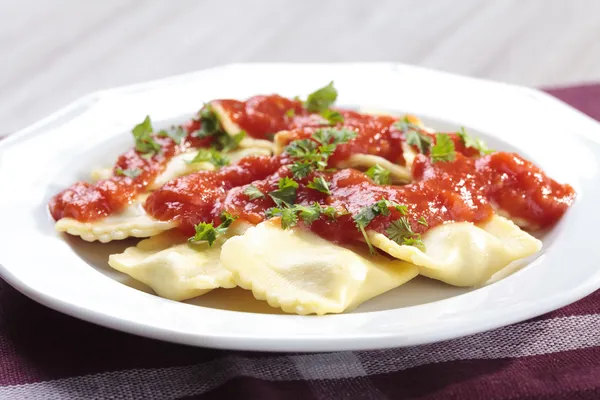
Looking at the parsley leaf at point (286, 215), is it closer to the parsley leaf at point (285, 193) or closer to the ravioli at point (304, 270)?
the ravioli at point (304, 270)

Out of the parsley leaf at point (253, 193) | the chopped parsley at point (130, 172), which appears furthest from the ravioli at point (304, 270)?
the chopped parsley at point (130, 172)

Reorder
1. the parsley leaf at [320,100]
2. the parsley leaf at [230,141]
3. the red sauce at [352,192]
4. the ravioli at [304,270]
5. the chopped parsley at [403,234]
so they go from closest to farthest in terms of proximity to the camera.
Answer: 1. the ravioli at [304,270]
2. the chopped parsley at [403,234]
3. the red sauce at [352,192]
4. the parsley leaf at [230,141]
5. the parsley leaf at [320,100]

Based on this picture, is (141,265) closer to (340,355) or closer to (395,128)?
(340,355)

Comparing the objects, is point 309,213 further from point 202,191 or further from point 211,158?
point 211,158

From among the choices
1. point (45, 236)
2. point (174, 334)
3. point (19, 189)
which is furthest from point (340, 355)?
point (19, 189)

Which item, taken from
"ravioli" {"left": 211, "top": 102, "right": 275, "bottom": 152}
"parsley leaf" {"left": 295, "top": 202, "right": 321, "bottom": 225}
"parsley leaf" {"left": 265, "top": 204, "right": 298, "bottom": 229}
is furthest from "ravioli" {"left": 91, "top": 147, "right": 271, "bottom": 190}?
"parsley leaf" {"left": 295, "top": 202, "right": 321, "bottom": 225}

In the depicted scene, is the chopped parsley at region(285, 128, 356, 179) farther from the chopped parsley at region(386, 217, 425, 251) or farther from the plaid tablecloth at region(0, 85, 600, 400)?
the plaid tablecloth at region(0, 85, 600, 400)

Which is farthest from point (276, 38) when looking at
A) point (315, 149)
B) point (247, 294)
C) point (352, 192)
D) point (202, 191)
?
point (247, 294)
